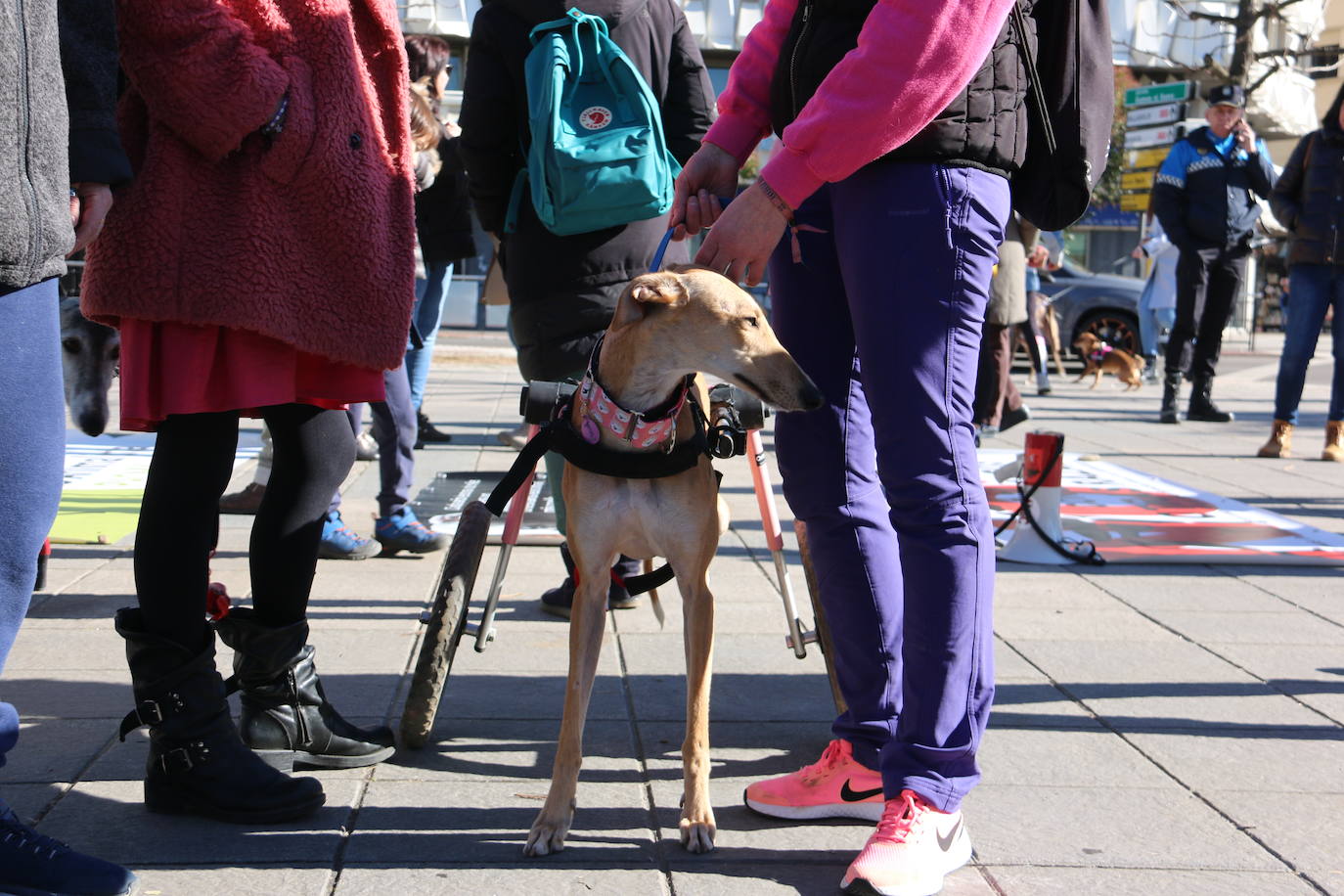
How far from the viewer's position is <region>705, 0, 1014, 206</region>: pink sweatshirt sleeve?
233 cm

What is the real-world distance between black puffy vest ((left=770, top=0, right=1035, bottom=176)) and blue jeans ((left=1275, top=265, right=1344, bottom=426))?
22.0 ft

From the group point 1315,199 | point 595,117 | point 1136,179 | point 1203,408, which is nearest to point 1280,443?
point 1315,199

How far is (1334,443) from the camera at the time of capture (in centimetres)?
872

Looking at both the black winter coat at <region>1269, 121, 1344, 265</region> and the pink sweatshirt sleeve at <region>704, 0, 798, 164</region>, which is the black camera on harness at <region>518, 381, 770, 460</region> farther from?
the black winter coat at <region>1269, 121, 1344, 265</region>

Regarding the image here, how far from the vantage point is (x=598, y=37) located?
156 inches

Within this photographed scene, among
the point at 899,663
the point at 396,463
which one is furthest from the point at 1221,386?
the point at 899,663

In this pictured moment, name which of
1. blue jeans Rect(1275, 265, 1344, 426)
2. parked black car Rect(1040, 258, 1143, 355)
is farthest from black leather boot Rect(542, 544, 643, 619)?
parked black car Rect(1040, 258, 1143, 355)

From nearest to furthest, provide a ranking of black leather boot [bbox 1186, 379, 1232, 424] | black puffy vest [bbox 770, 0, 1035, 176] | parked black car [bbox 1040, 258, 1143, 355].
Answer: black puffy vest [bbox 770, 0, 1035, 176], black leather boot [bbox 1186, 379, 1232, 424], parked black car [bbox 1040, 258, 1143, 355]

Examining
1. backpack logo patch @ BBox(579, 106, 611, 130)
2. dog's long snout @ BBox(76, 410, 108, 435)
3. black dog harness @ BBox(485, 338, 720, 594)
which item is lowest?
dog's long snout @ BBox(76, 410, 108, 435)

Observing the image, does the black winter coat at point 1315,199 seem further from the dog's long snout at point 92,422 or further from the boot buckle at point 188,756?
the boot buckle at point 188,756

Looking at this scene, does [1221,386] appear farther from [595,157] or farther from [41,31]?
[41,31]

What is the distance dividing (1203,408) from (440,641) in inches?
368

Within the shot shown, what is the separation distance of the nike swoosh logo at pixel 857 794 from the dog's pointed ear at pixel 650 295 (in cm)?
106

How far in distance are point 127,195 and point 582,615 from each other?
1.22 metres
